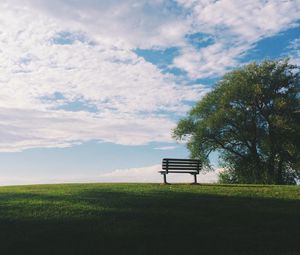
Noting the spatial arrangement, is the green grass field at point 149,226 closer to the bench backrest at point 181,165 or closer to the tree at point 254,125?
the bench backrest at point 181,165

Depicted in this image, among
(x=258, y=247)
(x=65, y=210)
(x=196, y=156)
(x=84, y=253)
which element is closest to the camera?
(x=84, y=253)

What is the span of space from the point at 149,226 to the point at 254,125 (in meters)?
37.0

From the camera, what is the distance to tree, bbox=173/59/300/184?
48.4 m

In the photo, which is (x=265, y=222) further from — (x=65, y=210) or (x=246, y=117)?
(x=246, y=117)

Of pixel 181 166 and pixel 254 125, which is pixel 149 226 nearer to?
pixel 181 166

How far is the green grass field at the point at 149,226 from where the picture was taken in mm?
12328

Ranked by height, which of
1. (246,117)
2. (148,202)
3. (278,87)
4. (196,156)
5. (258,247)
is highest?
(278,87)

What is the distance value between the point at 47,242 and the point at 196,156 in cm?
4086

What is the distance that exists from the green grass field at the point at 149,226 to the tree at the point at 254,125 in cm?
2958

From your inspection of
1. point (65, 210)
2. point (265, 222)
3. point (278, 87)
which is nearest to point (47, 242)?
point (65, 210)

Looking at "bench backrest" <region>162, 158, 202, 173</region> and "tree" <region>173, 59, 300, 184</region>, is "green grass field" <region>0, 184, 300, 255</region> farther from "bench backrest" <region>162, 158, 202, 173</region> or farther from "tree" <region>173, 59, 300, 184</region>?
"tree" <region>173, 59, 300, 184</region>

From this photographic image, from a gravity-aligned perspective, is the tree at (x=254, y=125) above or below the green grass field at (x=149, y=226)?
above

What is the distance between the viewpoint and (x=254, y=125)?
49562 mm

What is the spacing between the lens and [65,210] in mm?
16750
